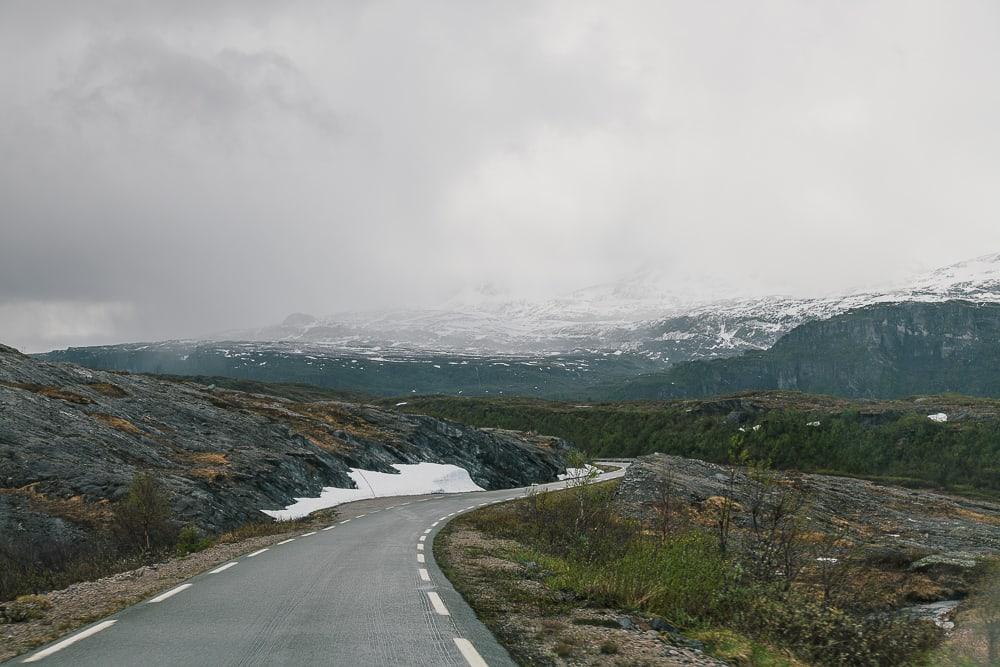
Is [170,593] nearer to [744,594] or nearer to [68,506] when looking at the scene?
[744,594]

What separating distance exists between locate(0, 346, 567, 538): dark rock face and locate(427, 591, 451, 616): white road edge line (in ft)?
54.3

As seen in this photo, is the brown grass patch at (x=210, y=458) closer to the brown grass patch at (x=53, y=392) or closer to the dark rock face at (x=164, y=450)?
the dark rock face at (x=164, y=450)

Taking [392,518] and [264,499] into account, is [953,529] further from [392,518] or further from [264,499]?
Answer: [264,499]

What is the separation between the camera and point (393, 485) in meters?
49.5

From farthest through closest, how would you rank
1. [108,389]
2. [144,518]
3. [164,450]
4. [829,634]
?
[108,389], [164,450], [144,518], [829,634]

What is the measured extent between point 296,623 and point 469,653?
3035mm

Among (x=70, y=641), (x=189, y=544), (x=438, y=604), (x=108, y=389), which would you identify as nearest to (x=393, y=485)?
(x=108, y=389)

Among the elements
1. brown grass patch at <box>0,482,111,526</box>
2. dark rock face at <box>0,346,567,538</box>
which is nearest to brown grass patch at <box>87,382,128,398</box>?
dark rock face at <box>0,346,567,538</box>

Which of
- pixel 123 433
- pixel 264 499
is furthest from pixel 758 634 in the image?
pixel 123 433

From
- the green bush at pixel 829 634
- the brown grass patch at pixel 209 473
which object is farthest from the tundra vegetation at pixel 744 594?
the brown grass patch at pixel 209 473

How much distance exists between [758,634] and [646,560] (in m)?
3.08

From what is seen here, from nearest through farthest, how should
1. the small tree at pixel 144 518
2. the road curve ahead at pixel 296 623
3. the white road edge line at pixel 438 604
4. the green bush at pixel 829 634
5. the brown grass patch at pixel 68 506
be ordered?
the road curve ahead at pixel 296 623 < the green bush at pixel 829 634 < the white road edge line at pixel 438 604 < the small tree at pixel 144 518 < the brown grass patch at pixel 68 506

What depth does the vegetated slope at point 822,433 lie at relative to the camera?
104000 millimetres

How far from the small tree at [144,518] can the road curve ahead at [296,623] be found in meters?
6.50
